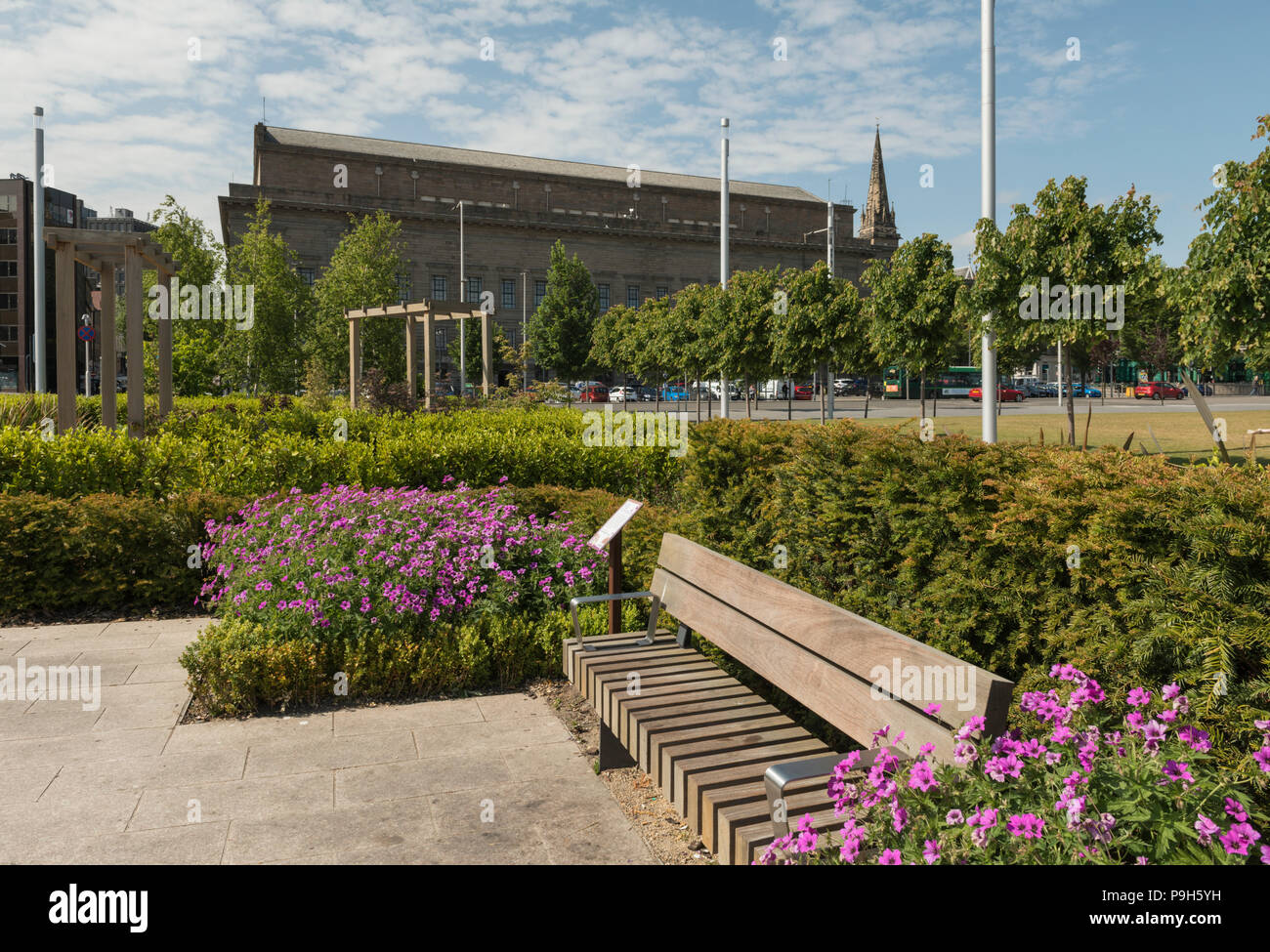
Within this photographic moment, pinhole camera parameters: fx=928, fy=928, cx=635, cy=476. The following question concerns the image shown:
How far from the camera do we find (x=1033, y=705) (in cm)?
283

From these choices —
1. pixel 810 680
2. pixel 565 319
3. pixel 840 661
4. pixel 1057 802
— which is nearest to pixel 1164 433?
pixel 810 680

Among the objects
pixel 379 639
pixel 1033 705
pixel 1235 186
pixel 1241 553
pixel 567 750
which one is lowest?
pixel 567 750

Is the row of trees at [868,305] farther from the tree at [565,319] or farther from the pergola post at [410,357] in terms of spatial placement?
the tree at [565,319]

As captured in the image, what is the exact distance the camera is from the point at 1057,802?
7.92 ft

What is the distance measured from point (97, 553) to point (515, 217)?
239ft

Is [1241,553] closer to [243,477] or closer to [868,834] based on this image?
[868,834]

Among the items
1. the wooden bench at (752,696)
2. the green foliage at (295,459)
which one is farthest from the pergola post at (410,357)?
the wooden bench at (752,696)

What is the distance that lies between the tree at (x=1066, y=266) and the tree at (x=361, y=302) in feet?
69.1

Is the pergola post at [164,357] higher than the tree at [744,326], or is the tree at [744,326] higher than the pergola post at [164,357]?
the tree at [744,326]

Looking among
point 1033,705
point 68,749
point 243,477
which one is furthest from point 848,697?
point 243,477

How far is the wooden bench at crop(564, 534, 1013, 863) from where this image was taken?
283 centimetres

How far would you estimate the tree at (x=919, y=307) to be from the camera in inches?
923

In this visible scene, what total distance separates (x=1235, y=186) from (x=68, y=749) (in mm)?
14978

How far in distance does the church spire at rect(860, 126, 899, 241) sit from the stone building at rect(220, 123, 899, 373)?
3953 millimetres
